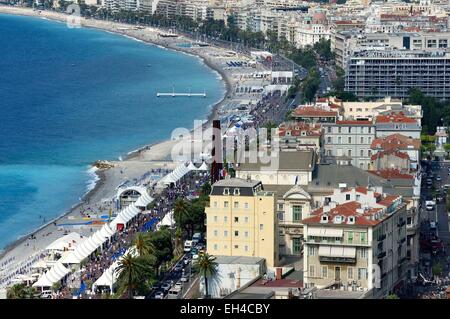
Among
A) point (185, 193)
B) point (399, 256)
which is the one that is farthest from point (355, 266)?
point (185, 193)

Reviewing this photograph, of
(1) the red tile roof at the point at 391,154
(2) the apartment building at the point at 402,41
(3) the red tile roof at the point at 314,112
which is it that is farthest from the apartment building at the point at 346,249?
(2) the apartment building at the point at 402,41

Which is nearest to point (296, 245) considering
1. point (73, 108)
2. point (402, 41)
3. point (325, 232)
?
point (325, 232)

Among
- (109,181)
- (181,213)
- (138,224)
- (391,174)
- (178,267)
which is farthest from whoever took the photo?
(109,181)

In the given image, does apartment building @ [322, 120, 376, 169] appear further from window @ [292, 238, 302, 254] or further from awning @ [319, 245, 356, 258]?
awning @ [319, 245, 356, 258]

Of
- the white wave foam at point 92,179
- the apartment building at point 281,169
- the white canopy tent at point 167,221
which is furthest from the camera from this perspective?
the white wave foam at point 92,179

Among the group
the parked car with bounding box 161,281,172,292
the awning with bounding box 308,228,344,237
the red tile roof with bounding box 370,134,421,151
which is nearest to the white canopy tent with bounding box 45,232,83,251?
the parked car with bounding box 161,281,172,292

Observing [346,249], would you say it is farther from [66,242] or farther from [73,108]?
[73,108]

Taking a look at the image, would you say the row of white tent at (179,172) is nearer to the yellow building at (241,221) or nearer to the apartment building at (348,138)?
the apartment building at (348,138)
